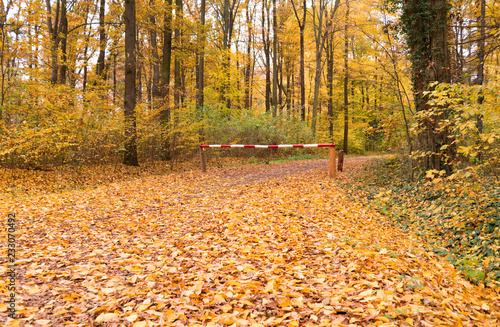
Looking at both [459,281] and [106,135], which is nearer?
[459,281]

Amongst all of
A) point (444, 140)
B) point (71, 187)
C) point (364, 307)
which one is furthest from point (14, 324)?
point (444, 140)

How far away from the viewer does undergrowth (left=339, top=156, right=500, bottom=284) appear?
392cm

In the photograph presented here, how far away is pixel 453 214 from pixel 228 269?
422cm

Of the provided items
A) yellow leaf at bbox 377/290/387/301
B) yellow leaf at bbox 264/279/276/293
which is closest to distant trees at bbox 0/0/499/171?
yellow leaf at bbox 377/290/387/301

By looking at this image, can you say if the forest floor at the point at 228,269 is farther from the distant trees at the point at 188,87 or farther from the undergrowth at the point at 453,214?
the distant trees at the point at 188,87

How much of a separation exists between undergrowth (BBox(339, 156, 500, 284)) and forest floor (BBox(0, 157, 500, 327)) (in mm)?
274

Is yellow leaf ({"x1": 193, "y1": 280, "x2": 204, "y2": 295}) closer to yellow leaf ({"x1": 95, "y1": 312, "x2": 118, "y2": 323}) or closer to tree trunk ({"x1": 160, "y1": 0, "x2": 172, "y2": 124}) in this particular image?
yellow leaf ({"x1": 95, "y1": 312, "x2": 118, "y2": 323})

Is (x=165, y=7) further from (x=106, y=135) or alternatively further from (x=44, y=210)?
(x=44, y=210)

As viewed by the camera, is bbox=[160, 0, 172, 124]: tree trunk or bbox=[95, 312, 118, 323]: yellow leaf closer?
bbox=[95, 312, 118, 323]: yellow leaf

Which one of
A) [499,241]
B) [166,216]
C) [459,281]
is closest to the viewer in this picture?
[459,281]

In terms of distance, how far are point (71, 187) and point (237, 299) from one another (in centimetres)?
760

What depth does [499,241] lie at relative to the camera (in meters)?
4.10

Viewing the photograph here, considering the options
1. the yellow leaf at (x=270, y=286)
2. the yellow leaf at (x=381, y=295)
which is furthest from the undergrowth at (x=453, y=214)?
the yellow leaf at (x=270, y=286)

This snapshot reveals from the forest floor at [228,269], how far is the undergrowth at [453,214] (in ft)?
0.90
